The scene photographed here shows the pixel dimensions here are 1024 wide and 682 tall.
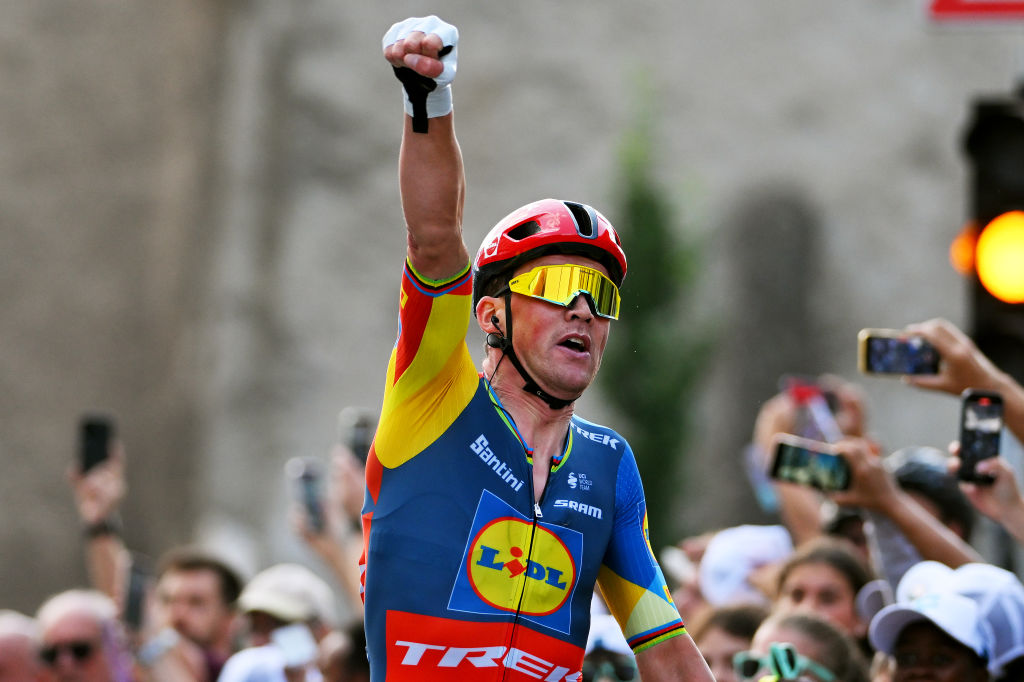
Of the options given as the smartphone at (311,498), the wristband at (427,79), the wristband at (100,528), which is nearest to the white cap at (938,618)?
the wristband at (427,79)

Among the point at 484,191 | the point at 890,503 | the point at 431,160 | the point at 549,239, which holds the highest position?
the point at 484,191

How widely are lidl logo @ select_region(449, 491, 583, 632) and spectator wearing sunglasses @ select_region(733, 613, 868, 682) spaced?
175 cm

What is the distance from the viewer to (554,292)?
4.04 metres

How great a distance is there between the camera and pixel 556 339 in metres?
4.04

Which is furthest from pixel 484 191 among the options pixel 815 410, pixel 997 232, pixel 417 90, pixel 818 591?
pixel 417 90

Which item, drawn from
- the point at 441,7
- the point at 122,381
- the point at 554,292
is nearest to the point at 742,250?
the point at 441,7

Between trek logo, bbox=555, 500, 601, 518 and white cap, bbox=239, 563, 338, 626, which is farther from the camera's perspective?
white cap, bbox=239, 563, 338, 626

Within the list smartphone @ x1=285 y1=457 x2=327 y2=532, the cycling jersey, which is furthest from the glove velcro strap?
smartphone @ x1=285 y1=457 x2=327 y2=532

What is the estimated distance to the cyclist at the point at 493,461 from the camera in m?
3.77

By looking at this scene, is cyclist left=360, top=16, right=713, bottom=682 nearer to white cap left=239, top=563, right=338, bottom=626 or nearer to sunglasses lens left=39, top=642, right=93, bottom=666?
white cap left=239, top=563, right=338, bottom=626

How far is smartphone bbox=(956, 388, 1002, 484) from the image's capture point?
5.51m

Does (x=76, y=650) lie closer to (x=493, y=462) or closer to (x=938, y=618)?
(x=938, y=618)

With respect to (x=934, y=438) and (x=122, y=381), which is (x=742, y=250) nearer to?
(x=934, y=438)

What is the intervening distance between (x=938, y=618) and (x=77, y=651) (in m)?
4.79
